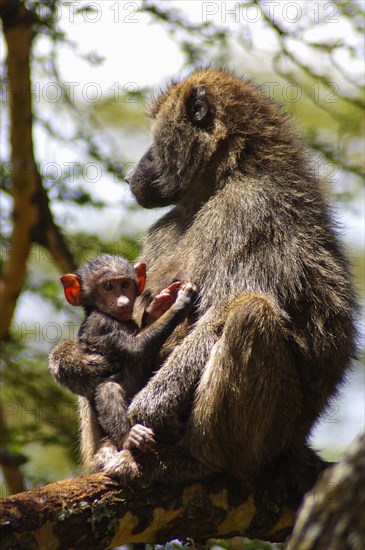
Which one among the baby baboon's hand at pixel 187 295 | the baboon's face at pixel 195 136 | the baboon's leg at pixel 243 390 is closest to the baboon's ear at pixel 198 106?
the baboon's face at pixel 195 136

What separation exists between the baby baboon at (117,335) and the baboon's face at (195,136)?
82 cm

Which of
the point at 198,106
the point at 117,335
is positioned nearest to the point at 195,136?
the point at 198,106

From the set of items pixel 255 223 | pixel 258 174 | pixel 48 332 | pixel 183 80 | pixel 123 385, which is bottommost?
pixel 48 332

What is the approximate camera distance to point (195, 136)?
581 cm

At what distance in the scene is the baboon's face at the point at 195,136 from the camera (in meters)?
5.65

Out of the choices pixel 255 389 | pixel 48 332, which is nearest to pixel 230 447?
pixel 255 389

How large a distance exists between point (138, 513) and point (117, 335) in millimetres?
1104

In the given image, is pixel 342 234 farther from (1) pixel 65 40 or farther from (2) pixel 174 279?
(1) pixel 65 40

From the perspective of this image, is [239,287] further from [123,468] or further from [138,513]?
[138,513]

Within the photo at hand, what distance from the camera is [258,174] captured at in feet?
17.7

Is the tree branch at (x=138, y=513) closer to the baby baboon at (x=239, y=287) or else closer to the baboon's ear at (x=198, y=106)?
the baby baboon at (x=239, y=287)

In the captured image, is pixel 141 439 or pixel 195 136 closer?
pixel 141 439

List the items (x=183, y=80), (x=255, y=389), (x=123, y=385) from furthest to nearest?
(x=183, y=80) → (x=123, y=385) → (x=255, y=389)

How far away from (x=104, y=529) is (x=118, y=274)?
5.65ft
